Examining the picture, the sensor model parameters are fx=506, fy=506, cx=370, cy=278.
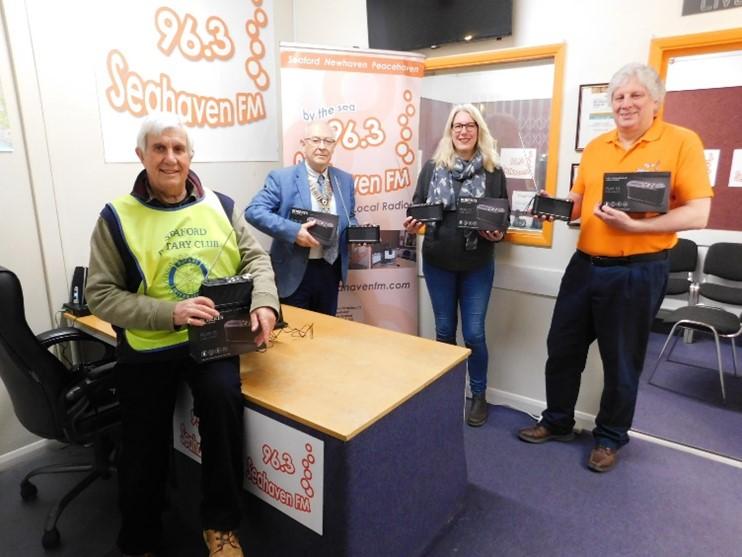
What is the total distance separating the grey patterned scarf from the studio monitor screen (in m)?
0.66

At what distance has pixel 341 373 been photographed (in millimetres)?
1655

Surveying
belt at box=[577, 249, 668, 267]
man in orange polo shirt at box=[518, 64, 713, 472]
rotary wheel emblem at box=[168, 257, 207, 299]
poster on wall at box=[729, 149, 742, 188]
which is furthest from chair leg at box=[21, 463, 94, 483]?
poster on wall at box=[729, 149, 742, 188]

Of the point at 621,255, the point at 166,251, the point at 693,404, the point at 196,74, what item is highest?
the point at 196,74

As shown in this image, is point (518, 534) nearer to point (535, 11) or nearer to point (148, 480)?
point (148, 480)

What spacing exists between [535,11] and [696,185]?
1.20m

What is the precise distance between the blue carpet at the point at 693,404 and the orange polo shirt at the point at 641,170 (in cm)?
119

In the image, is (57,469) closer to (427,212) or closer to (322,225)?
(322,225)

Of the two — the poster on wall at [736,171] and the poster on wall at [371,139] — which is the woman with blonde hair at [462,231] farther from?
the poster on wall at [736,171]

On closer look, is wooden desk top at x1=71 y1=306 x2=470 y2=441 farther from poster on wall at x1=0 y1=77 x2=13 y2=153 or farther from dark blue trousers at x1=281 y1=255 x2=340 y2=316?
poster on wall at x1=0 y1=77 x2=13 y2=153

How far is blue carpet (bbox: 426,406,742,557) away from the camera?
187 cm

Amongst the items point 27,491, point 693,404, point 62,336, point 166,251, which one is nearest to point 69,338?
point 62,336

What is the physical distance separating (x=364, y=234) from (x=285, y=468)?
134cm

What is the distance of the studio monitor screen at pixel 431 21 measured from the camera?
2.55m

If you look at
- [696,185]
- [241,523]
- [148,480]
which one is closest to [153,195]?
[148,480]
